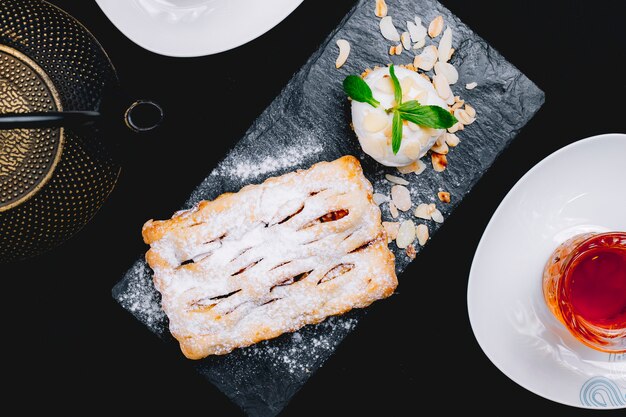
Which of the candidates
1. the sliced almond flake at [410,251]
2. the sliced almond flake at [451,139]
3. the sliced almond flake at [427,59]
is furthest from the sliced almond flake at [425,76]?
the sliced almond flake at [410,251]

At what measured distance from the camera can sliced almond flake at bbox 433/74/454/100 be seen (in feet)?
4.27

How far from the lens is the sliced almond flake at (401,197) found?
1320 millimetres

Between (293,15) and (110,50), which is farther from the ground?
(293,15)

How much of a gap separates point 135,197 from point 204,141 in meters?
0.19

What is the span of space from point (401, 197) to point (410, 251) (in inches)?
4.4

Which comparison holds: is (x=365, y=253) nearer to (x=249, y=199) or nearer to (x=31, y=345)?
(x=249, y=199)

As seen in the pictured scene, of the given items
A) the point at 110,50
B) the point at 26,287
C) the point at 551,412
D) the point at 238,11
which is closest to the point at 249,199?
the point at 238,11

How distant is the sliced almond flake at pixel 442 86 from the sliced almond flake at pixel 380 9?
167 mm

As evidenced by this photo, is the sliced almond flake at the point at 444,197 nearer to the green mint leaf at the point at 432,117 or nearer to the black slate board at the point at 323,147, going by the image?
the black slate board at the point at 323,147

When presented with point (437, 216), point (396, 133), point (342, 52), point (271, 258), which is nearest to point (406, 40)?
point (342, 52)

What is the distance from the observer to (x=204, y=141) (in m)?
1.45

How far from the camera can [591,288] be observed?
123 cm

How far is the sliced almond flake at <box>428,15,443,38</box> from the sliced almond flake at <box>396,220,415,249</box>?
383 mm

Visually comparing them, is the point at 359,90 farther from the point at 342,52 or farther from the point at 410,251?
the point at 410,251
